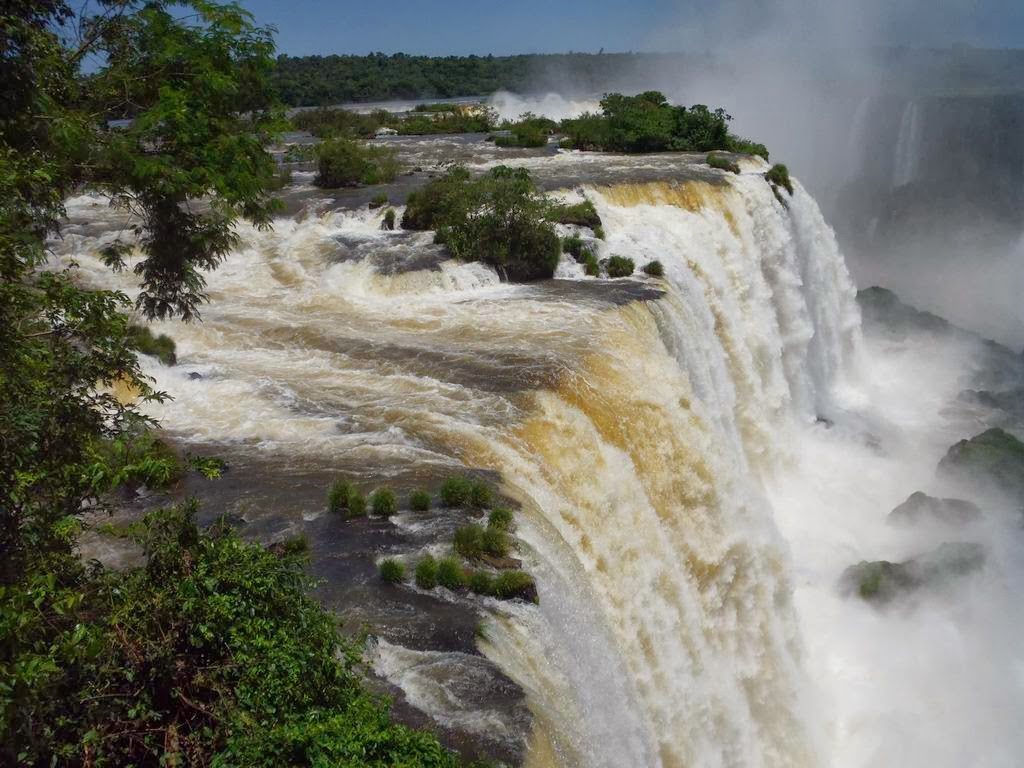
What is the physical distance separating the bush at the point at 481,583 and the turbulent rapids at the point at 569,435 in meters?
0.15

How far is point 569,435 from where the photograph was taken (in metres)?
9.28

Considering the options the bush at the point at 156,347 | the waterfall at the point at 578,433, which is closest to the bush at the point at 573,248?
the waterfall at the point at 578,433

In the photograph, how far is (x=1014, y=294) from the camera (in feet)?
Result: 115

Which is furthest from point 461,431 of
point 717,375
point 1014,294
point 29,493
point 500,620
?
point 1014,294

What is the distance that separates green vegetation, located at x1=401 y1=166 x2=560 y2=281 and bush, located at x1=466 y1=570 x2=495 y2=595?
953 centimetres

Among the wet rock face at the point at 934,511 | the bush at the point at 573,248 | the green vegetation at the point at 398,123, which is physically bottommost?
the wet rock face at the point at 934,511

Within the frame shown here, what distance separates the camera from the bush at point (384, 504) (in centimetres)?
746

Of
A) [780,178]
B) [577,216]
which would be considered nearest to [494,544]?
[577,216]

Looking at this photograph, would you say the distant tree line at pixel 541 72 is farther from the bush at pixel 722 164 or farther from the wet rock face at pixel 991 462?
the wet rock face at pixel 991 462

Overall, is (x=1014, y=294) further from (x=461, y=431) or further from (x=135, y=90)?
(x=135, y=90)

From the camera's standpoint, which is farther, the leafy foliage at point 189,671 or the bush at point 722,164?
the bush at point 722,164

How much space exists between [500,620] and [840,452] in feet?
49.0

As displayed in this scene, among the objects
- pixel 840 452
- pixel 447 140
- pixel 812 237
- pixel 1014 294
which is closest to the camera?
pixel 840 452

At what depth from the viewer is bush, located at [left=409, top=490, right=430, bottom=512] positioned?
749cm
